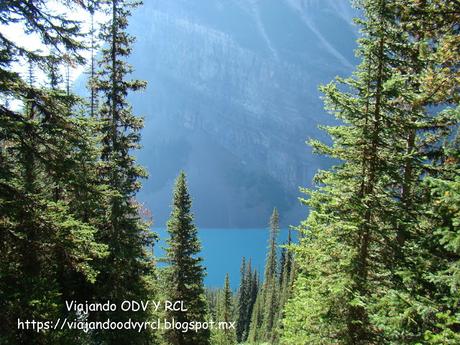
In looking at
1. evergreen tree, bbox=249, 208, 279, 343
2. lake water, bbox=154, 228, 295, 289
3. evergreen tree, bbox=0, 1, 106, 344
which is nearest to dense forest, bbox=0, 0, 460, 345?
evergreen tree, bbox=0, 1, 106, 344

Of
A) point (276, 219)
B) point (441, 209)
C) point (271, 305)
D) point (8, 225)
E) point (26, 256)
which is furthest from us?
point (276, 219)

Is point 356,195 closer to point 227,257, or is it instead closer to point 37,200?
point 37,200

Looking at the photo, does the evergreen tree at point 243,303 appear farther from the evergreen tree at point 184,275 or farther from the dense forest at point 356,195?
the dense forest at point 356,195

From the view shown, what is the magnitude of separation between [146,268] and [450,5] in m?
12.9

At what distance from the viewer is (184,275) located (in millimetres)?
18531

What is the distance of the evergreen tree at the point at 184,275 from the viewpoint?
17953mm

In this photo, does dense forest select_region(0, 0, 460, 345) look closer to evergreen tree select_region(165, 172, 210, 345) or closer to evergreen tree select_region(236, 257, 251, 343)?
evergreen tree select_region(165, 172, 210, 345)

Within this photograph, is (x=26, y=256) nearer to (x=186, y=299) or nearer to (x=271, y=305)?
(x=186, y=299)

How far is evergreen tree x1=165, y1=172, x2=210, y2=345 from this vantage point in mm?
Answer: 17953

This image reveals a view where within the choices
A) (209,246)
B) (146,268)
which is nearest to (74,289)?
(146,268)

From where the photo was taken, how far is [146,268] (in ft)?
49.0

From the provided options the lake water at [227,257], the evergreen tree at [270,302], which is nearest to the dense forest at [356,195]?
the evergreen tree at [270,302]

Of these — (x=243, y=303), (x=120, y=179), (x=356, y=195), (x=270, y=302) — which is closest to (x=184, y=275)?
(x=120, y=179)

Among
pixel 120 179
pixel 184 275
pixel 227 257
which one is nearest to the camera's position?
pixel 120 179
